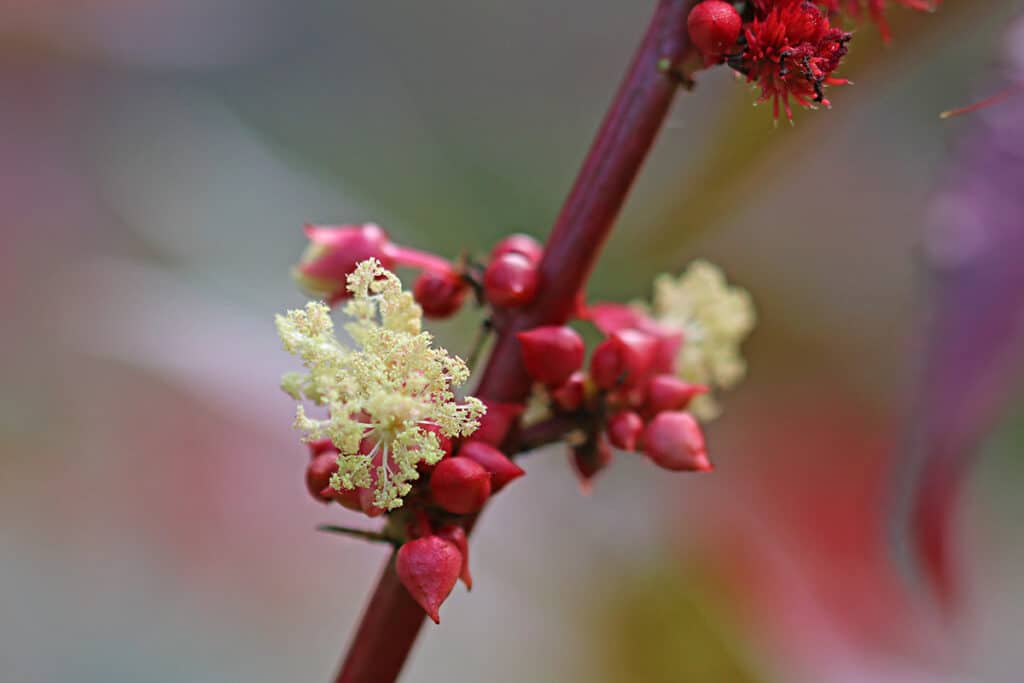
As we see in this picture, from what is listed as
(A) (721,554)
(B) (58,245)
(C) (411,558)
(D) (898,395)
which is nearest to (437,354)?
(C) (411,558)

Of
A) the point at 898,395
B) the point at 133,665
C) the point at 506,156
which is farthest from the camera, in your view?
the point at 506,156

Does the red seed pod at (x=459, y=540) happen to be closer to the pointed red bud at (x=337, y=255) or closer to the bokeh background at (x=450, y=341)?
the pointed red bud at (x=337, y=255)

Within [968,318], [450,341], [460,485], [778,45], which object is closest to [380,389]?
[460,485]

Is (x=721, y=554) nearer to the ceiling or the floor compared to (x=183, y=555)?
nearer to the ceiling

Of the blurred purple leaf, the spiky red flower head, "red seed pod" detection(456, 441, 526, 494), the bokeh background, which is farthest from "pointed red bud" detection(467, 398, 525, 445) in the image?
the bokeh background

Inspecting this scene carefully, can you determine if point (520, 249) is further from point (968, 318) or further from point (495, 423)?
point (968, 318)

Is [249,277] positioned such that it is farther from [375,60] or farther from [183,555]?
[375,60]
